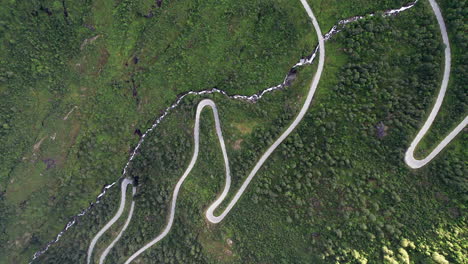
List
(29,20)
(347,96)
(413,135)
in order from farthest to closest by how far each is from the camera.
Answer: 1. (29,20)
2. (347,96)
3. (413,135)

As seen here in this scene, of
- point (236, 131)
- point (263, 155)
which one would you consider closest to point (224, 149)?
point (236, 131)

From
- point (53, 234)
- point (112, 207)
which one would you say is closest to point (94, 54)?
point (112, 207)

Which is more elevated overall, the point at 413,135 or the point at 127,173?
the point at 127,173

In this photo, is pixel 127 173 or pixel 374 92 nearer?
pixel 374 92

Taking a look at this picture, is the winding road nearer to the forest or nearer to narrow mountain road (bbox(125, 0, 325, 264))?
narrow mountain road (bbox(125, 0, 325, 264))

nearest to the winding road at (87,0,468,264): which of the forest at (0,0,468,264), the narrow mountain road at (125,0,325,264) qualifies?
the narrow mountain road at (125,0,325,264)

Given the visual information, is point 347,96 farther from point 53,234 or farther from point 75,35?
point 53,234

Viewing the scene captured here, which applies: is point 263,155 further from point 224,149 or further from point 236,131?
point 224,149

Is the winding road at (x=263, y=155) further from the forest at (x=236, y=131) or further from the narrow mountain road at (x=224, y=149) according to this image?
the forest at (x=236, y=131)
